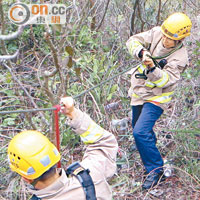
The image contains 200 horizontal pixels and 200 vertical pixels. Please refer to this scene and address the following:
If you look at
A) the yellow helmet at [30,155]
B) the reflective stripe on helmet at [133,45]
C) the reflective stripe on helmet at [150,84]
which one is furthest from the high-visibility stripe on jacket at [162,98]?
the yellow helmet at [30,155]

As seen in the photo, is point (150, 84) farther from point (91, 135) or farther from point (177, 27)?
point (91, 135)

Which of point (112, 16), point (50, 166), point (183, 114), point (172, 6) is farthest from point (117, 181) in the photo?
point (172, 6)

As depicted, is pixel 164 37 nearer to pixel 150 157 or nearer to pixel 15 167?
pixel 150 157

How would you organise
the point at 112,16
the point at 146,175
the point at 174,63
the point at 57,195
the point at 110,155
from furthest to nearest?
the point at 112,16, the point at 146,175, the point at 174,63, the point at 110,155, the point at 57,195

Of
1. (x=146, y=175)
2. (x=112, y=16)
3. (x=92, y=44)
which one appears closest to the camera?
(x=146, y=175)

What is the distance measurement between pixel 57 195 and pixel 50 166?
0.16 meters

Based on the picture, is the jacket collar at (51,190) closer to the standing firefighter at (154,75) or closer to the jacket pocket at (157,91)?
the standing firefighter at (154,75)

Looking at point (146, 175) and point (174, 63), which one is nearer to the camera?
point (174, 63)

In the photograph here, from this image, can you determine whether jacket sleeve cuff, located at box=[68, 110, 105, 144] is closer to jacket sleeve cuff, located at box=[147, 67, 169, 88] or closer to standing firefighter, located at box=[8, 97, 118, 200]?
standing firefighter, located at box=[8, 97, 118, 200]

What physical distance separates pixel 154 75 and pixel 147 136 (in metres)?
0.69

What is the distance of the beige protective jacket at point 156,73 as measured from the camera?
327 centimetres

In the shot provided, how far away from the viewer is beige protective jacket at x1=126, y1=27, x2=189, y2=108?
10.7 feet

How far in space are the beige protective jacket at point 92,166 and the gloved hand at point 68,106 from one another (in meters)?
0.04

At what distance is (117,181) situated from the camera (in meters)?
3.69
